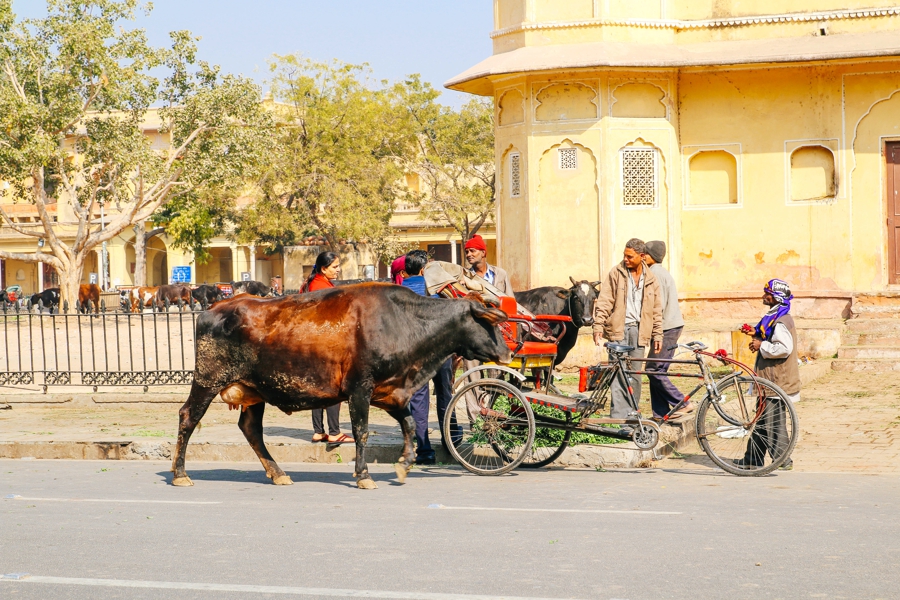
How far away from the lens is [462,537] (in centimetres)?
684

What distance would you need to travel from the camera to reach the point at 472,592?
5.52 m

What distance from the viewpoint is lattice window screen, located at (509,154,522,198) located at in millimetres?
20281

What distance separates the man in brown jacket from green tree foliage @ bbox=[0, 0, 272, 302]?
27.7 metres

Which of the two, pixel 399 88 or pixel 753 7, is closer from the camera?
pixel 753 7

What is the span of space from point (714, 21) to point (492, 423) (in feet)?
41.2

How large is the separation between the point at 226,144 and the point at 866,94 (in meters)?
23.5

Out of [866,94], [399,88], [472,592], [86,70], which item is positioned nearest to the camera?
[472,592]

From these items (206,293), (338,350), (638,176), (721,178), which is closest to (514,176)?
(638,176)

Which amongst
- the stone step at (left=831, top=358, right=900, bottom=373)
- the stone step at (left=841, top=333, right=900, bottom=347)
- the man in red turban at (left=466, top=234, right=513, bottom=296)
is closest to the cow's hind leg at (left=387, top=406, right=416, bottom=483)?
the man in red turban at (left=466, top=234, right=513, bottom=296)

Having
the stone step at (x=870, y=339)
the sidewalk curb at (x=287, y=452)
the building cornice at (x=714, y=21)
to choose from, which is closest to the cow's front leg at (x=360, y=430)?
the sidewalk curb at (x=287, y=452)

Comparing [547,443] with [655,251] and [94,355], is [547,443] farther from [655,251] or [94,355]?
[94,355]

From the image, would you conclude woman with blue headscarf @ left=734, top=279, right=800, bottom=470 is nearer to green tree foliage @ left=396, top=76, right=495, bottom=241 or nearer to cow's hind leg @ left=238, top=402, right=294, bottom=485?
cow's hind leg @ left=238, top=402, right=294, bottom=485

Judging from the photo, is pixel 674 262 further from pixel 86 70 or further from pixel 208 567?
pixel 86 70

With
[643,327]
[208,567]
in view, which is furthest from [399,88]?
[208,567]
